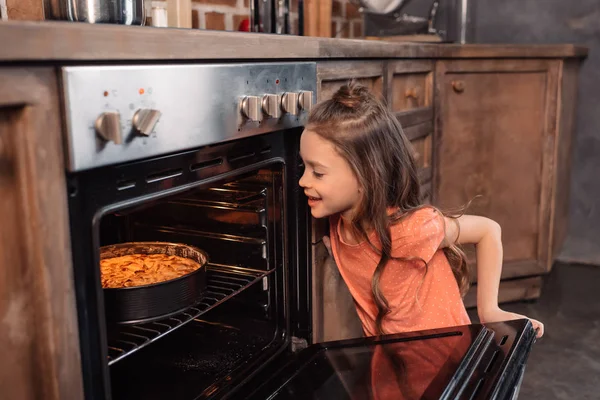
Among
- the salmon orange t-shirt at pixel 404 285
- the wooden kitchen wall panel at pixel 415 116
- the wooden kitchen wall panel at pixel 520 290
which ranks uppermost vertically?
the wooden kitchen wall panel at pixel 415 116

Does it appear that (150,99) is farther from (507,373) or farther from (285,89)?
(507,373)

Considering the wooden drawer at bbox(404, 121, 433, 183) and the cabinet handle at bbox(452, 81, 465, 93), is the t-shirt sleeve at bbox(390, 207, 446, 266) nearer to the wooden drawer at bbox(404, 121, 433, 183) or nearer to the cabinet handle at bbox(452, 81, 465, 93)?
the wooden drawer at bbox(404, 121, 433, 183)

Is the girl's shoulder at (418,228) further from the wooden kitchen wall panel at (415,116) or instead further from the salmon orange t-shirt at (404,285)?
the wooden kitchen wall panel at (415,116)

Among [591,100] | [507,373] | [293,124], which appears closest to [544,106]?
[591,100]

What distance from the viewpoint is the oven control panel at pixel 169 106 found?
82 cm

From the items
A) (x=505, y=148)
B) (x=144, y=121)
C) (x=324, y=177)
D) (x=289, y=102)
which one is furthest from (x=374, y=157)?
(x=505, y=148)

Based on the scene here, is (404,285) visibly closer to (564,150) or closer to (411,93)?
(411,93)

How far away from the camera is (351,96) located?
1.38m

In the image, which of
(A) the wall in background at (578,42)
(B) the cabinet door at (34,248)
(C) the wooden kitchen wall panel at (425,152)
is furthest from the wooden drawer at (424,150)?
(B) the cabinet door at (34,248)

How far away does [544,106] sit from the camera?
2486 millimetres

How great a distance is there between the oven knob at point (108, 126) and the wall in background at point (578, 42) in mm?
2737

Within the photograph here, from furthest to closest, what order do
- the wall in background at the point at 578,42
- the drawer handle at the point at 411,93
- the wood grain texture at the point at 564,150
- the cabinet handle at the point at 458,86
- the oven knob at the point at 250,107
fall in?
1. the wall in background at the point at 578,42
2. the wood grain texture at the point at 564,150
3. the cabinet handle at the point at 458,86
4. the drawer handle at the point at 411,93
5. the oven knob at the point at 250,107

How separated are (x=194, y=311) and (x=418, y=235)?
518 millimetres

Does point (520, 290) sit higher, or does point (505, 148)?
point (505, 148)
